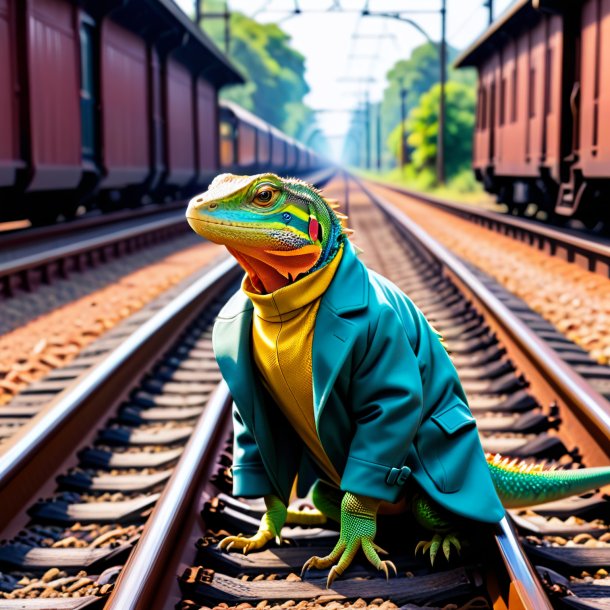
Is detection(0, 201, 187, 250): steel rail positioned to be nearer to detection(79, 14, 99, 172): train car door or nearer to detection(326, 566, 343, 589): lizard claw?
detection(79, 14, 99, 172): train car door

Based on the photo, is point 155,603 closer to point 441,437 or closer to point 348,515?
point 348,515

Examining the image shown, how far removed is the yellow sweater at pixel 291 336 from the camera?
247 centimetres

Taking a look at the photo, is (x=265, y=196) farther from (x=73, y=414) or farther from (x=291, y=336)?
(x=73, y=414)

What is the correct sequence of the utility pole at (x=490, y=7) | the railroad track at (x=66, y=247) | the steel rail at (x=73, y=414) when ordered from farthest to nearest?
the utility pole at (x=490, y=7) < the railroad track at (x=66, y=247) < the steel rail at (x=73, y=414)

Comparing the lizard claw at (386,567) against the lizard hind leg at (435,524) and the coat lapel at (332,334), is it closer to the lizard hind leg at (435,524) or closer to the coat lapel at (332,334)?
the lizard hind leg at (435,524)

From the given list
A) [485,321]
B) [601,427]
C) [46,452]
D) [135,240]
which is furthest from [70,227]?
[601,427]

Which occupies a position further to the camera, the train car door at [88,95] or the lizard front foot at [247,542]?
the train car door at [88,95]

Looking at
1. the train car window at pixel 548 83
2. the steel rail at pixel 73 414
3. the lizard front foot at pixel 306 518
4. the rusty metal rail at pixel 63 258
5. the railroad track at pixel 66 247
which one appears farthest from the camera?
the train car window at pixel 548 83

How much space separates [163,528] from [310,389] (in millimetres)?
693

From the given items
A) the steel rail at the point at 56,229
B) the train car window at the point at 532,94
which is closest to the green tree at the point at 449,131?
the train car window at the point at 532,94

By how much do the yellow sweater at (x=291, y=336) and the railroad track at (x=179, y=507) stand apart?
522mm

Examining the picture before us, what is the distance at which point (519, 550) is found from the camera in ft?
8.68

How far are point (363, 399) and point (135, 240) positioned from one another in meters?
11.2

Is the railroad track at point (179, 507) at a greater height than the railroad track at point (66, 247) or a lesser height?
lesser
